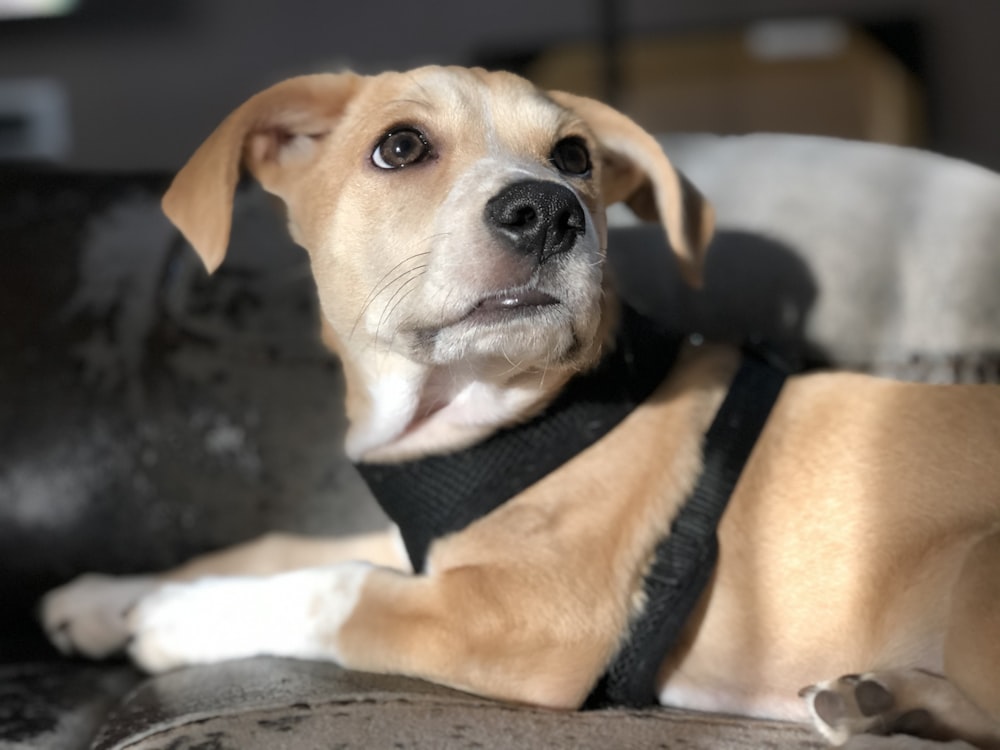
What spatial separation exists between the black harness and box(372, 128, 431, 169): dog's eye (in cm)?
47

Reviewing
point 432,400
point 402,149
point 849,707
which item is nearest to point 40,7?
point 402,149

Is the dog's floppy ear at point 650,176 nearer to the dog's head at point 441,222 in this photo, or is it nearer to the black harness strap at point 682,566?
the dog's head at point 441,222

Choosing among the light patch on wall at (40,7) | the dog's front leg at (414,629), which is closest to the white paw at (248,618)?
the dog's front leg at (414,629)

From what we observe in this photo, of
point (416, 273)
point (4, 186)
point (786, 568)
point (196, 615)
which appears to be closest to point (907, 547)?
point (786, 568)

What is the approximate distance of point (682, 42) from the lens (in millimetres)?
4742

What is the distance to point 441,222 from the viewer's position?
1486 mm

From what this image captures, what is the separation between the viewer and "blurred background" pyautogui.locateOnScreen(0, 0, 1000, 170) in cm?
453

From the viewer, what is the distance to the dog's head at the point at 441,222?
143 centimetres

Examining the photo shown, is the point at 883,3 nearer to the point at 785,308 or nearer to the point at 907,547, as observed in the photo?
the point at 785,308

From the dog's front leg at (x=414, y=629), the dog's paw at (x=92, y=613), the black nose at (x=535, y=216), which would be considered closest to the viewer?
the black nose at (x=535, y=216)

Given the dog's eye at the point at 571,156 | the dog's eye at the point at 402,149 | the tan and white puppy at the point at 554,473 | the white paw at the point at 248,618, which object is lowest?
the white paw at the point at 248,618

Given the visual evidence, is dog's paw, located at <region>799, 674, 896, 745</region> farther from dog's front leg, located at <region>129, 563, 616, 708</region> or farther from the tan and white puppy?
dog's front leg, located at <region>129, 563, 616, 708</region>

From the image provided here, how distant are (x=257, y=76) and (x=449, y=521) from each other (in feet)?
11.6

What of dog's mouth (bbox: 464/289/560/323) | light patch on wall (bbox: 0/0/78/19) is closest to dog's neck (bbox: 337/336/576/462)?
dog's mouth (bbox: 464/289/560/323)
